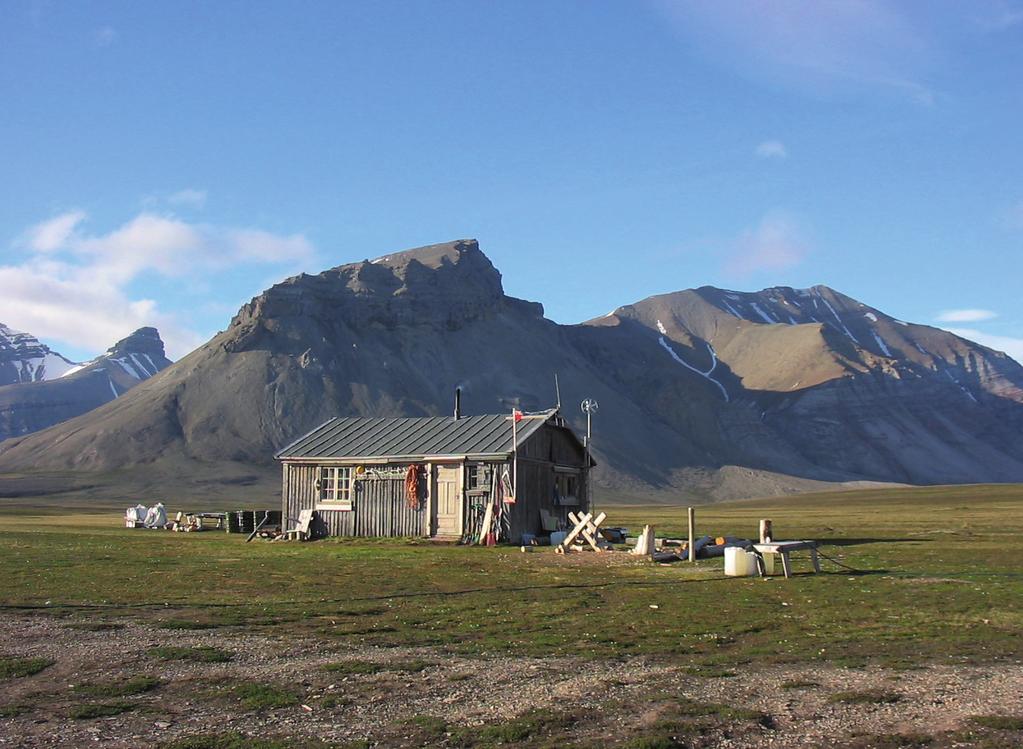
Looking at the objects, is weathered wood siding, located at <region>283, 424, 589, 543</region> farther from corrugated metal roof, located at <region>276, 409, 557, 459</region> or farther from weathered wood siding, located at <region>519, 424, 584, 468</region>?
corrugated metal roof, located at <region>276, 409, 557, 459</region>

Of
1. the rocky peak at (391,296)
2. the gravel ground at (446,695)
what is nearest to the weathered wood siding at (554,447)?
the gravel ground at (446,695)

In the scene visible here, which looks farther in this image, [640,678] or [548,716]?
[640,678]

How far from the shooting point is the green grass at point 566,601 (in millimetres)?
13266

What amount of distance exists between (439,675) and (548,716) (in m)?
2.25

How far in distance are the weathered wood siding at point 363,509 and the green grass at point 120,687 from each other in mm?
26376

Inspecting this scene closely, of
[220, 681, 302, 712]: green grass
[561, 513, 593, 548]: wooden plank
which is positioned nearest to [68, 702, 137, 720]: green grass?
[220, 681, 302, 712]: green grass

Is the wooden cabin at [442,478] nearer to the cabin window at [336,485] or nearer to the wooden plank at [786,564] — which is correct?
the cabin window at [336,485]

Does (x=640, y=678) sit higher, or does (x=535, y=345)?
(x=535, y=345)

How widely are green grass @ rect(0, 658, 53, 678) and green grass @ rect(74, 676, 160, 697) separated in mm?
1012

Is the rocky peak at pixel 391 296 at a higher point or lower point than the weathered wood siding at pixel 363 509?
higher

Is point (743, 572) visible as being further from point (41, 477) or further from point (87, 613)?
point (41, 477)

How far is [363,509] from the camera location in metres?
38.6

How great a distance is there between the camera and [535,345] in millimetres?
163750

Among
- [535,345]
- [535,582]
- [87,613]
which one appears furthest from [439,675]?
[535,345]
